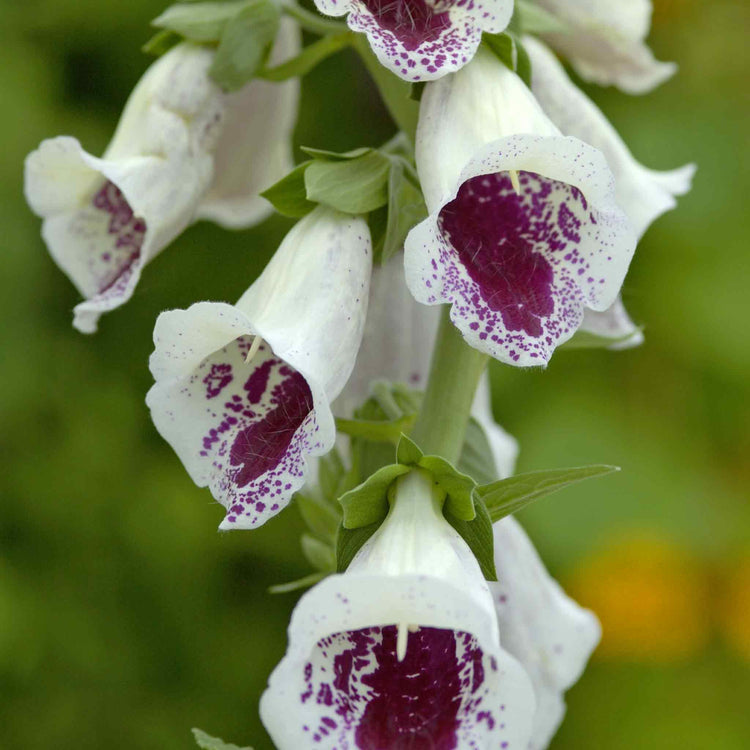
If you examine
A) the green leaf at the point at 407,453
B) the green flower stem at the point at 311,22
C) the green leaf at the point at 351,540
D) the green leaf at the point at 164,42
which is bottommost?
the green leaf at the point at 351,540

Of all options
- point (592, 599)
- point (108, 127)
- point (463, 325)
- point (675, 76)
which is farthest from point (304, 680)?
point (675, 76)

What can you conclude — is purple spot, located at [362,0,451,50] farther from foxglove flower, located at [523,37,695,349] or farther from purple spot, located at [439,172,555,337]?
foxglove flower, located at [523,37,695,349]

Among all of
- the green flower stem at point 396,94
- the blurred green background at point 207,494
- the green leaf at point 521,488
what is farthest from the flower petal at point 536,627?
the blurred green background at point 207,494

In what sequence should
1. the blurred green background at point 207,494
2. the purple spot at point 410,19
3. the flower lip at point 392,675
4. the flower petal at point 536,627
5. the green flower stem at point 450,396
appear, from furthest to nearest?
the blurred green background at point 207,494
the flower petal at point 536,627
the green flower stem at point 450,396
the purple spot at point 410,19
the flower lip at point 392,675

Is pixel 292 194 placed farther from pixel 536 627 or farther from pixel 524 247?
pixel 536 627

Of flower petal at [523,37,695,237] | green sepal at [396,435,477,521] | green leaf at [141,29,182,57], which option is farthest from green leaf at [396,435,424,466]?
green leaf at [141,29,182,57]

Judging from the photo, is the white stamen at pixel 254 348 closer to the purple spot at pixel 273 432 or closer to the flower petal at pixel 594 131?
the purple spot at pixel 273 432

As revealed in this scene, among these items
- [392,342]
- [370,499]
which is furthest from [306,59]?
[370,499]

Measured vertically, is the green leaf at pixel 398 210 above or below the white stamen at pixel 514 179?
below
